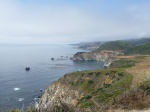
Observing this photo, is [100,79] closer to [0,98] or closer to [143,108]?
[0,98]

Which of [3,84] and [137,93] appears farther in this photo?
[3,84]

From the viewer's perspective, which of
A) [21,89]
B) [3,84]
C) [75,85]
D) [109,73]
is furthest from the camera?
[3,84]

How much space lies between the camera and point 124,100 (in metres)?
11.6

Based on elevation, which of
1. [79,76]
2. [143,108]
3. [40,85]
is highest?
[143,108]

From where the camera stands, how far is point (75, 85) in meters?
64.5

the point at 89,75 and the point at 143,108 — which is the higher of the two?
the point at 143,108

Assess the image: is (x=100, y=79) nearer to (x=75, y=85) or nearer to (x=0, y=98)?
(x=75, y=85)

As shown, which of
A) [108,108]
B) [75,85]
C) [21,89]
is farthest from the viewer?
[21,89]

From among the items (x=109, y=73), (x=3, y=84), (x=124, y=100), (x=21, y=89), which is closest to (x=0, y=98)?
(x=21, y=89)

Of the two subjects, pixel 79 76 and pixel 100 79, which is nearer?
pixel 100 79

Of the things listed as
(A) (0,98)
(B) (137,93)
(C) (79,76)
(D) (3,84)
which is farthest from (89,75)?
(B) (137,93)

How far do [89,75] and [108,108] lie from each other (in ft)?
179

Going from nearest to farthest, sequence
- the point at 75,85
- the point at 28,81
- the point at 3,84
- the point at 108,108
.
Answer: the point at 108,108 → the point at 75,85 → the point at 3,84 → the point at 28,81

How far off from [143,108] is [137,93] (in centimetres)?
84
